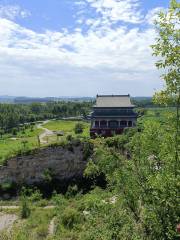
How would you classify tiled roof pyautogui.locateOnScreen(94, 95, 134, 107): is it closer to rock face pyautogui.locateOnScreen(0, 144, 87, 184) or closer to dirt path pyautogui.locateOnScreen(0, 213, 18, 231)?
rock face pyautogui.locateOnScreen(0, 144, 87, 184)

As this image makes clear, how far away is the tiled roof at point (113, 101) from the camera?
4825cm

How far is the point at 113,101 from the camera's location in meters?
49.0

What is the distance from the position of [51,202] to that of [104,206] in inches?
759

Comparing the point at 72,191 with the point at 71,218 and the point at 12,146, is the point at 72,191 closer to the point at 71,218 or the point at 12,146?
the point at 71,218

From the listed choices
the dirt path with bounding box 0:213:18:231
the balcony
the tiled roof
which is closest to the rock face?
the dirt path with bounding box 0:213:18:231

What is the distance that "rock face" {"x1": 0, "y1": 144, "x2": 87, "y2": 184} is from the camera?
31.9 meters

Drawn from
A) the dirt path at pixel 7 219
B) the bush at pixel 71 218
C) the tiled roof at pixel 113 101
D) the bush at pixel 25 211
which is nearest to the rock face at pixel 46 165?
the dirt path at pixel 7 219

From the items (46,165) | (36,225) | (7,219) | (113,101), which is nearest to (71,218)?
(36,225)

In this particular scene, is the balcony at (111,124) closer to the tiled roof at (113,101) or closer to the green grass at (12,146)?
the tiled roof at (113,101)

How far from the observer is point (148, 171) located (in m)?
9.36

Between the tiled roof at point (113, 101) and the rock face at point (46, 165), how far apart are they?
1688cm

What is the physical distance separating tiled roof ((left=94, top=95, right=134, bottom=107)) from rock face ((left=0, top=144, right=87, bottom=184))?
16876 mm

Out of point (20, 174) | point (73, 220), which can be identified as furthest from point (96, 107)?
point (73, 220)

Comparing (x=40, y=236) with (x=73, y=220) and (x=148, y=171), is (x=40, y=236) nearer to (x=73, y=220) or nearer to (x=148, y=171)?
(x=73, y=220)
